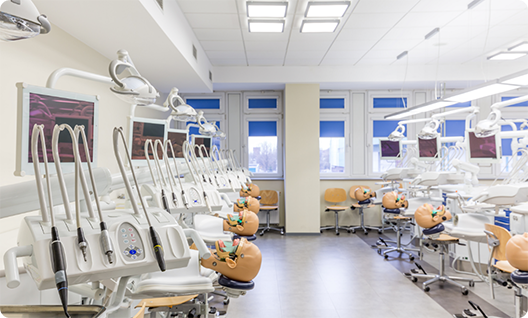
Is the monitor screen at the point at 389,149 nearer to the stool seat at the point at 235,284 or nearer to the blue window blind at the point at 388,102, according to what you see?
the blue window blind at the point at 388,102

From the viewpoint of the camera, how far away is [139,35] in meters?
3.41

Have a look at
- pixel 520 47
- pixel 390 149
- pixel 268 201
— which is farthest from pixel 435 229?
pixel 268 201

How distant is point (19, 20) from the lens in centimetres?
92

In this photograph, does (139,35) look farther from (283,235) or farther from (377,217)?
(377,217)

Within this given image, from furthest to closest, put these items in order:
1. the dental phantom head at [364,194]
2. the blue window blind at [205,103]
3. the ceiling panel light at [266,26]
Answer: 1. the blue window blind at [205,103]
2. the dental phantom head at [364,194]
3. the ceiling panel light at [266,26]

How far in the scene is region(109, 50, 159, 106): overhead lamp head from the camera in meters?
1.62

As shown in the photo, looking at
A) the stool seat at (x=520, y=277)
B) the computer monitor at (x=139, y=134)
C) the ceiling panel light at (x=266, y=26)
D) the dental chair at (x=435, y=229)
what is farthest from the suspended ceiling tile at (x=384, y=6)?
the stool seat at (x=520, y=277)

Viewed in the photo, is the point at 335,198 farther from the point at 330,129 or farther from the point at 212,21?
the point at 212,21

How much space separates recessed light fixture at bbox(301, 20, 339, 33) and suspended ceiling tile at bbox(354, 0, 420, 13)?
42 centimetres

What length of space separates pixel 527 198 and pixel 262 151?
17.6ft

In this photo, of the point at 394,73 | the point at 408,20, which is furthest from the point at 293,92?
the point at 408,20

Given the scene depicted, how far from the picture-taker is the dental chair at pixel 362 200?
693cm

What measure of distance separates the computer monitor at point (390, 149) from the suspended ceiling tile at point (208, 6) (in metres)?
4.08

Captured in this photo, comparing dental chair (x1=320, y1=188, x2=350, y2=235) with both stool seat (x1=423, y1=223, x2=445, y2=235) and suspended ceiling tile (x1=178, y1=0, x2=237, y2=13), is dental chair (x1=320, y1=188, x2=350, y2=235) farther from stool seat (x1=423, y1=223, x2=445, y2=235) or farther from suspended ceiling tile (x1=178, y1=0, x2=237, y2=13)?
suspended ceiling tile (x1=178, y1=0, x2=237, y2=13)
